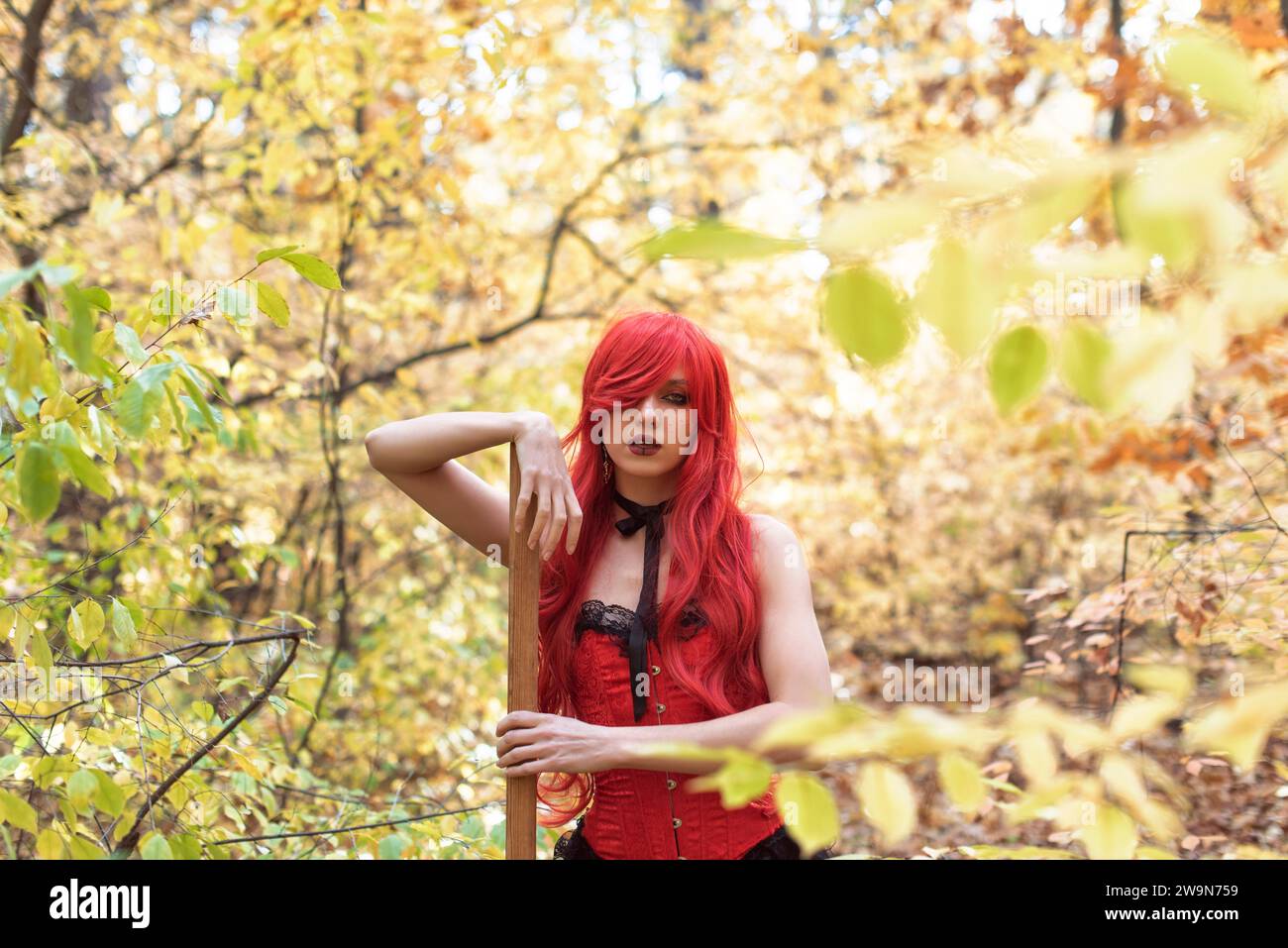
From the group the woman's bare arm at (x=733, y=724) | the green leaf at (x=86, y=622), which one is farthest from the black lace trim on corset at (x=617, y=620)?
the green leaf at (x=86, y=622)

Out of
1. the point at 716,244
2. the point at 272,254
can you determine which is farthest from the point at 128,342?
the point at 716,244

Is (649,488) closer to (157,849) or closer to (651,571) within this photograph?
(651,571)

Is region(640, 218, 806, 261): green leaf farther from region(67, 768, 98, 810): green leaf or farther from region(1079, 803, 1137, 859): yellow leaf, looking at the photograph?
region(67, 768, 98, 810): green leaf

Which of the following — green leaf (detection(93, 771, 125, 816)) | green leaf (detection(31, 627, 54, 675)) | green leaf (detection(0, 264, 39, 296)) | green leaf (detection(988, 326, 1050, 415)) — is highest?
green leaf (detection(0, 264, 39, 296))

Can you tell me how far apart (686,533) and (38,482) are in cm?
112

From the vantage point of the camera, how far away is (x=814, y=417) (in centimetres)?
833

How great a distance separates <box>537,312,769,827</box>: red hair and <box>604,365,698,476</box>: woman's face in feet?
0.05

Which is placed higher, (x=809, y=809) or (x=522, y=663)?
(x=522, y=663)

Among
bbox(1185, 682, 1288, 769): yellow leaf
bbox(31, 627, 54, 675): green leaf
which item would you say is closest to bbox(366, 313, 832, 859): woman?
bbox(31, 627, 54, 675): green leaf

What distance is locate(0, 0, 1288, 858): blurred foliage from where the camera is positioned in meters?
0.72

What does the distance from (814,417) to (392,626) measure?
13.3 ft

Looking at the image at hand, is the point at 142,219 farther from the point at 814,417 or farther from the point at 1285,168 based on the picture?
the point at 1285,168

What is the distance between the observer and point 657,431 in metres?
1.97
